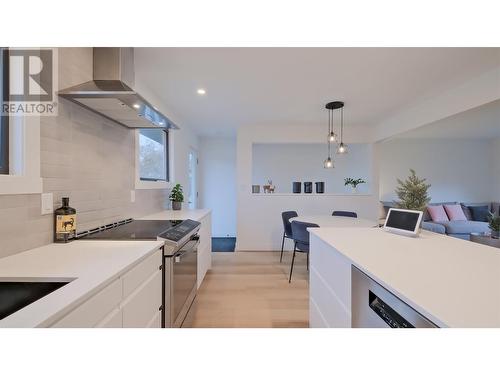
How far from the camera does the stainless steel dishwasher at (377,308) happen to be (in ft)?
2.53

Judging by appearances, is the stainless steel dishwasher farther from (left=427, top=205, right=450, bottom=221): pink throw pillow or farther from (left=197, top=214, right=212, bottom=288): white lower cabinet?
(left=427, top=205, right=450, bottom=221): pink throw pillow

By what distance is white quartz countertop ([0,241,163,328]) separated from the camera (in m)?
0.62

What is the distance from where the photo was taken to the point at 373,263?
1019 mm

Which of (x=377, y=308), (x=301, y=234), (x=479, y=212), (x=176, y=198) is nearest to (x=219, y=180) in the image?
(x=176, y=198)

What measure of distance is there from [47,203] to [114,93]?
74cm

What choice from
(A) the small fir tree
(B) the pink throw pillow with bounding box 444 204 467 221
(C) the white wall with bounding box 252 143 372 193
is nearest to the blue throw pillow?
(B) the pink throw pillow with bounding box 444 204 467 221

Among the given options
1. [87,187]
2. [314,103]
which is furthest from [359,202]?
[87,187]

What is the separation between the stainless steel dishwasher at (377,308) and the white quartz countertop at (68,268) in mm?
1089

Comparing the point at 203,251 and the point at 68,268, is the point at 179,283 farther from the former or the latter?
the point at 203,251

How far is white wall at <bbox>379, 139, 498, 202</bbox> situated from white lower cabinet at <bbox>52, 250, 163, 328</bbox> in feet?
18.6

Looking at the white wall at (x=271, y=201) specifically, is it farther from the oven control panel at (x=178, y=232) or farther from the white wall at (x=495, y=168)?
the white wall at (x=495, y=168)

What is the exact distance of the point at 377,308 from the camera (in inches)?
37.7

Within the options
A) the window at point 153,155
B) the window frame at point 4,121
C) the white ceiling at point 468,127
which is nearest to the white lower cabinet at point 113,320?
the window frame at point 4,121
